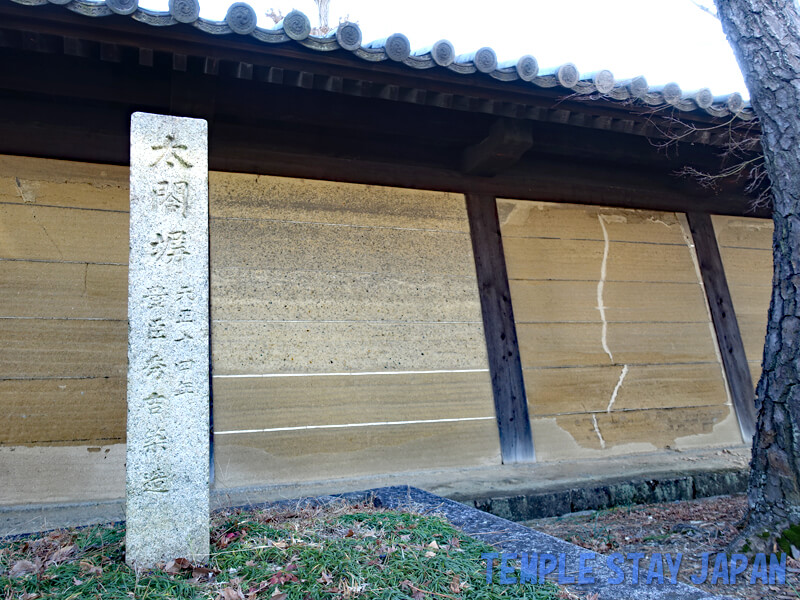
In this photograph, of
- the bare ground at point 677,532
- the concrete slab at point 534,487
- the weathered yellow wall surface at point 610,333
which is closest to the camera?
the bare ground at point 677,532

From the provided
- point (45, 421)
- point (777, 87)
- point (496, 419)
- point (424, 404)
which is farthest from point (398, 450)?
point (777, 87)

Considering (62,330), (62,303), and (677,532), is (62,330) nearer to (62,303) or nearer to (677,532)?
(62,303)

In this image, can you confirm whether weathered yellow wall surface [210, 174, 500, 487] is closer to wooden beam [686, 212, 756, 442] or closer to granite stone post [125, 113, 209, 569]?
granite stone post [125, 113, 209, 569]

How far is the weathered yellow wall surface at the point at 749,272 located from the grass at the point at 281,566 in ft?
14.0

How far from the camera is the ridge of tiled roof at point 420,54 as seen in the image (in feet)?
9.46

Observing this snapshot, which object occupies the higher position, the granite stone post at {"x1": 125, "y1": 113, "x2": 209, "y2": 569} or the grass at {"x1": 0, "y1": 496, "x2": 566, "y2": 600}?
the granite stone post at {"x1": 125, "y1": 113, "x2": 209, "y2": 569}

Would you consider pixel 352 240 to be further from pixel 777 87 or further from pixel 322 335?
pixel 777 87

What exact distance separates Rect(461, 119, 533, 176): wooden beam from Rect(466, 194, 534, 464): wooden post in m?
0.28

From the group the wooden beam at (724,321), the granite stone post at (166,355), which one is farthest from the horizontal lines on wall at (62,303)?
the wooden beam at (724,321)

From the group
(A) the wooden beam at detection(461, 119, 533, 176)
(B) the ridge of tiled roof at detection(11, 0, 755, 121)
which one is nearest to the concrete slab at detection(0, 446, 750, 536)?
(A) the wooden beam at detection(461, 119, 533, 176)

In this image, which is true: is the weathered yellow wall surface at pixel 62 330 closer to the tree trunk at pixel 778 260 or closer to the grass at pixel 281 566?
the grass at pixel 281 566

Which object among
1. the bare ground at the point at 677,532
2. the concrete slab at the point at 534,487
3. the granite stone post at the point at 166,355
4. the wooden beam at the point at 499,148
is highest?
the wooden beam at the point at 499,148

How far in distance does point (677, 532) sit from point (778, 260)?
149cm

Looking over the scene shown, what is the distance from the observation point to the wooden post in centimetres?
431
